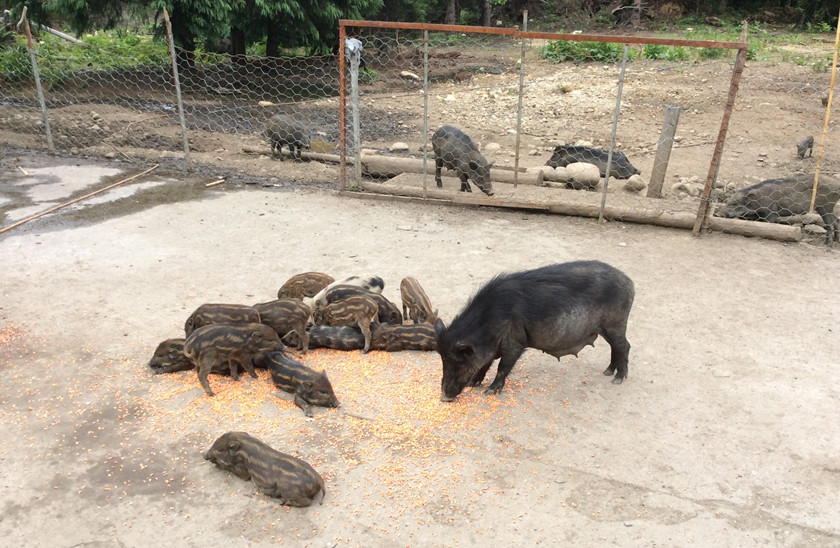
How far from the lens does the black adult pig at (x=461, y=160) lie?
9773 mm

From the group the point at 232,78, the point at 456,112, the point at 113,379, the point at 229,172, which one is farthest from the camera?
the point at 232,78

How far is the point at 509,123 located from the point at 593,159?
4.13m

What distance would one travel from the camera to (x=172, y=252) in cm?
725

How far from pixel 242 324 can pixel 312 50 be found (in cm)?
1576

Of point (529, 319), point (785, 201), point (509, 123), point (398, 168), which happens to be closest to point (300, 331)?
point (529, 319)

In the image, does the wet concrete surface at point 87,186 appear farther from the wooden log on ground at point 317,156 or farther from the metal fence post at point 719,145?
the metal fence post at point 719,145

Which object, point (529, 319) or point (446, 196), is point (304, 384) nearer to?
point (529, 319)

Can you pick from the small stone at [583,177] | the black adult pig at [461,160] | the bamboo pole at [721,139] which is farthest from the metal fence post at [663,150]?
the black adult pig at [461,160]

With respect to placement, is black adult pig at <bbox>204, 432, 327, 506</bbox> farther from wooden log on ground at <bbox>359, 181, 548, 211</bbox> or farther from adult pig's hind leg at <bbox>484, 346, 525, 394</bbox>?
wooden log on ground at <bbox>359, 181, 548, 211</bbox>

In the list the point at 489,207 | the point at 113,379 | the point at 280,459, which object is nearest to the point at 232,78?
the point at 489,207

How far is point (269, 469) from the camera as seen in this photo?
12.2 feet

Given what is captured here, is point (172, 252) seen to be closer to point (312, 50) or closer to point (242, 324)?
point (242, 324)

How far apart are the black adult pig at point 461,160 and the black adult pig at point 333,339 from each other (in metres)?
4.83

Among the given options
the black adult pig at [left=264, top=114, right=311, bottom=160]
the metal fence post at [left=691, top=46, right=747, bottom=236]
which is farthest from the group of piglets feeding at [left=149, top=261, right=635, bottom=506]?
the black adult pig at [left=264, top=114, right=311, bottom=160]
